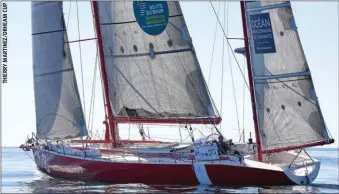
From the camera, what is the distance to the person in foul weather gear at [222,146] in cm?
3231

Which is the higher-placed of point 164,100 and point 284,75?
point 284,75

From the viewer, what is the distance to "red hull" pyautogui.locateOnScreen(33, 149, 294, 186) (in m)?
30.8

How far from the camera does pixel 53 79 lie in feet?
119

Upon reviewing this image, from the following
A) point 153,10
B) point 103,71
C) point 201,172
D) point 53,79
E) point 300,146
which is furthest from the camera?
point 53,79

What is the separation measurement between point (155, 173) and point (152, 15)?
7131 mm

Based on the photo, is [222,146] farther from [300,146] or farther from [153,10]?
[153,10]

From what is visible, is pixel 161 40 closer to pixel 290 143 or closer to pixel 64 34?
pixel 64 34

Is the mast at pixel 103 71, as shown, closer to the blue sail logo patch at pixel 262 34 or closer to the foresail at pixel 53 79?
the foresail at pixel 53 79

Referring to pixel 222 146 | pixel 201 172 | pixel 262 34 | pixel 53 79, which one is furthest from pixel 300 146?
pixel 53 79

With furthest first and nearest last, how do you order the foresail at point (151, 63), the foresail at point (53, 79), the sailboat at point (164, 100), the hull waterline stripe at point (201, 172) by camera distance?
the foresail at point (53, 79)
the foresail at point (151, 63)
the sailboat at point (164, 100)
the hull waterline stripe at point (201, 172)

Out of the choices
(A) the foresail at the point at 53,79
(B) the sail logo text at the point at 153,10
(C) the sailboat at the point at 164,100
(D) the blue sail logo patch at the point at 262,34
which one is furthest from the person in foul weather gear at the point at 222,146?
(A) the foresail at the point at 53,79

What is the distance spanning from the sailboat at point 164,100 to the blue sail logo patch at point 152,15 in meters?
0.04

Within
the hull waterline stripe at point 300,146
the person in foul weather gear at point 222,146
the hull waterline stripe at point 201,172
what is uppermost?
the person in foul weather gear at point 222,146

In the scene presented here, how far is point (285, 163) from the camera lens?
3297 centimetres
